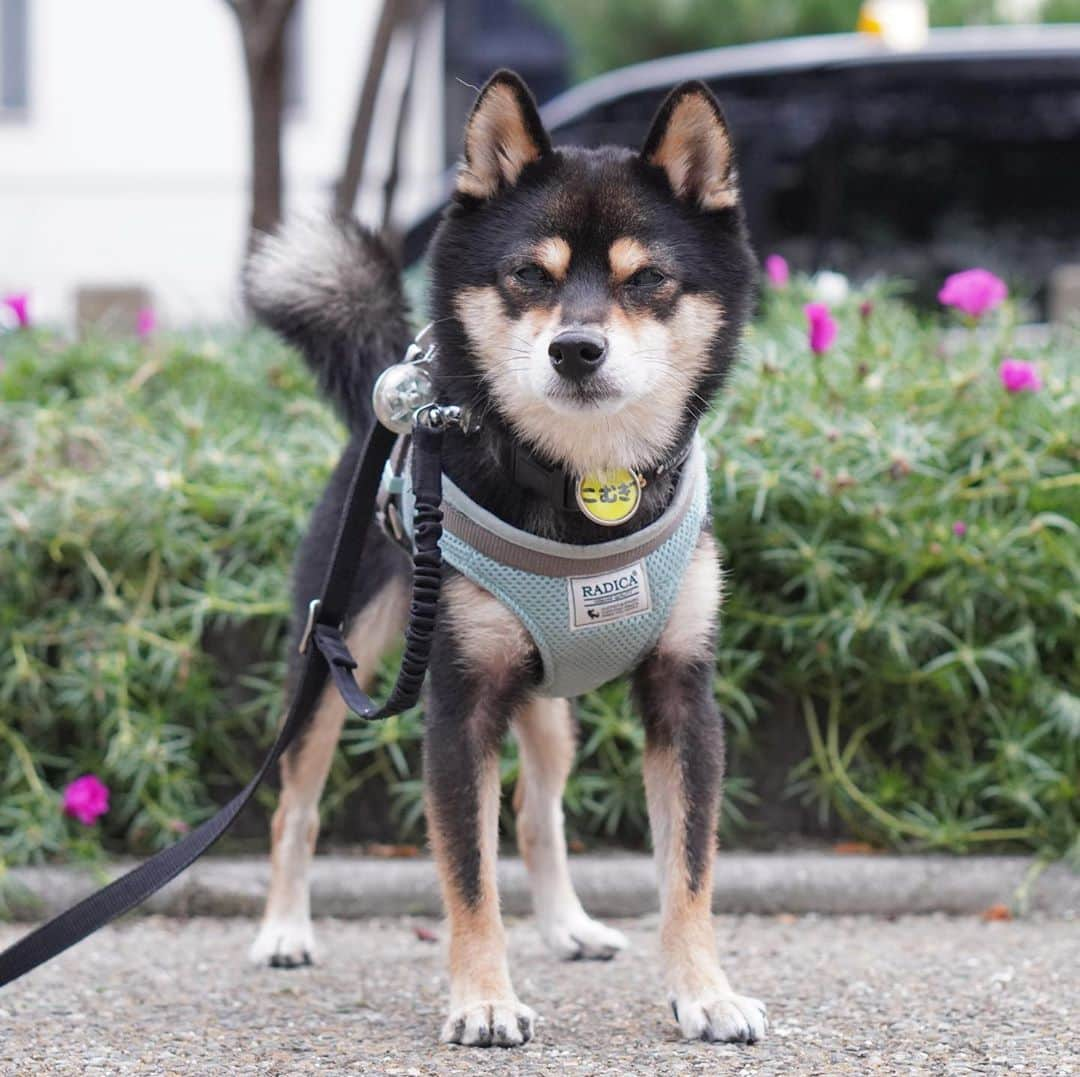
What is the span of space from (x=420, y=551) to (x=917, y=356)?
281 centimetres

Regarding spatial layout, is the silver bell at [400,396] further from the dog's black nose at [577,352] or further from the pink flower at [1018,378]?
the pink flower at [1018,378]

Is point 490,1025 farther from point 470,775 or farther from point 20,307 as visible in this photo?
point 20,307

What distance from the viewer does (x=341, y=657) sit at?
3.35 meters

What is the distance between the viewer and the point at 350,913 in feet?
14.7

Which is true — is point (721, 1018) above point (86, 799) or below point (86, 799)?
above

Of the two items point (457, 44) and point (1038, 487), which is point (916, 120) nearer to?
point (1038, 487)

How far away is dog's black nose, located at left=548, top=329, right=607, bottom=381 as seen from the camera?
291 cm

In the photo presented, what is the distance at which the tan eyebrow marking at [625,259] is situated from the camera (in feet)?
10.0

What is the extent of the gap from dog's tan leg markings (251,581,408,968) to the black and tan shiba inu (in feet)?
2.13

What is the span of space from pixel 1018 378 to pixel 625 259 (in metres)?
2.12

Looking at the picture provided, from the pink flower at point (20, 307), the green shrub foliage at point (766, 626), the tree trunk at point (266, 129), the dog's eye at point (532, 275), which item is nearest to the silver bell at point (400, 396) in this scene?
the dog's eye at point (532, 275)

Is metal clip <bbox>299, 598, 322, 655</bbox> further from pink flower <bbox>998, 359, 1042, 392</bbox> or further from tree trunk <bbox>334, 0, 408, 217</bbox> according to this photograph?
tree trunk <bbox>334, 0, 408, 217</bbox>

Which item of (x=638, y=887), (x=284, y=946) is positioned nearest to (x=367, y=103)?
(x=638, y=887)

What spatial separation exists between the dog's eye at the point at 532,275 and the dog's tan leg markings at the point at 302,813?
3.42 feet
